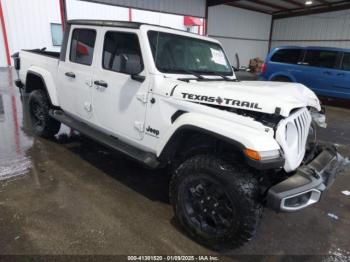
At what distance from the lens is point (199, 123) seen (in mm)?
2217

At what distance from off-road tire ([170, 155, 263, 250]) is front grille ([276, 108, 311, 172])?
12.6 inches

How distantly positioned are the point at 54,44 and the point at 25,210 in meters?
16.0

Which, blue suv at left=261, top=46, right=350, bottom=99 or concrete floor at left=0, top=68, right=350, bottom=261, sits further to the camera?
blue suv at left=261, top=46, right=350, bottom=99

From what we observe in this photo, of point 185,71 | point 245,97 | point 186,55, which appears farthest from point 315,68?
point 245,97

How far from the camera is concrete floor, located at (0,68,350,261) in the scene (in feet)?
7.76

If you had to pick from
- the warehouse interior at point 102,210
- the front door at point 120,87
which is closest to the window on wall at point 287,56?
the warehouse interior at point 102,210

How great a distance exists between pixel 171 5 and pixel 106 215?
38.3 ft

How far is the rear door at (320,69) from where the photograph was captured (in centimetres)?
867

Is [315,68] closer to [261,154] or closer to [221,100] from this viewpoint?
[221,100]

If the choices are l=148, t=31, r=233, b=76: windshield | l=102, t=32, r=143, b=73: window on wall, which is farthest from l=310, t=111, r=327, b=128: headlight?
l=102, t=32, r=143, b=73: window on wall

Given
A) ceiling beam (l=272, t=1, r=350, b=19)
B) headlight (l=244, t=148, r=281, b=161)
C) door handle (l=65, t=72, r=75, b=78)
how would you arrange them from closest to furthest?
headlight (l=244, t=148, r=281, b=161) → door handle (l=65, t=72, r=75, b=78) → ceiling beam (l=272, t=1, r=350, b=19)

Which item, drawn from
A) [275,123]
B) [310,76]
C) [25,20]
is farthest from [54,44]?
[275,123]

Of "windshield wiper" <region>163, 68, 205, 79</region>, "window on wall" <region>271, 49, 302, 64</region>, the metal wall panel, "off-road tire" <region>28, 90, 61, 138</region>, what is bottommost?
"off-road tire" <region>28, 90, 61, 138</region>

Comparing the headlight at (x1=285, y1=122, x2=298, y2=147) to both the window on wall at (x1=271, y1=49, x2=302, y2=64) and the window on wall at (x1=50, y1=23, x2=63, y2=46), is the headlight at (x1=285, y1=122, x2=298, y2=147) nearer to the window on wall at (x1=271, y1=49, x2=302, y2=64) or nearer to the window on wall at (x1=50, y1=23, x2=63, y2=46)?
the window on wall at (x1=271, y1=49, x2=302, y2=64)
